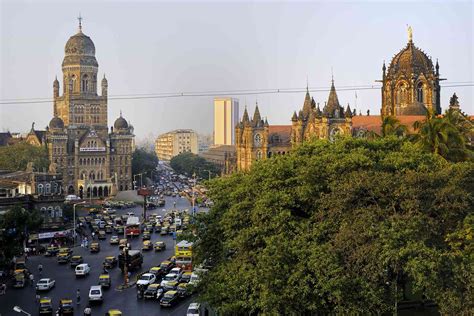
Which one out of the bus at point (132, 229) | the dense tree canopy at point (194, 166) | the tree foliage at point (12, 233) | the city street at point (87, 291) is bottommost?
the city street at point (87, 291)

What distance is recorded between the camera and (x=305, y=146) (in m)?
32.7

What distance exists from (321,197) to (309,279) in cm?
454

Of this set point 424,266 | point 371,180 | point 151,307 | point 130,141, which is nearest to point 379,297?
point 424,266

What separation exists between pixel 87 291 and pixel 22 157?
6906 centimetres

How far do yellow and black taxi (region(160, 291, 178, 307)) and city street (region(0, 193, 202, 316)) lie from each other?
0.27 m

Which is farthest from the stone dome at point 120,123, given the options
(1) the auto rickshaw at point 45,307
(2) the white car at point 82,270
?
(1) the auto rickshaw at point 45,307

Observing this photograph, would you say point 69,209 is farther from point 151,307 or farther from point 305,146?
point 305,146

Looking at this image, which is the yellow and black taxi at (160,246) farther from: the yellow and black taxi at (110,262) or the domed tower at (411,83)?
the domed tower at (411,83)

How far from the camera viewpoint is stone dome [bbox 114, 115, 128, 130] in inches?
4599

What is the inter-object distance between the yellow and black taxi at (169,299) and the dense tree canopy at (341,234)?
523 cm

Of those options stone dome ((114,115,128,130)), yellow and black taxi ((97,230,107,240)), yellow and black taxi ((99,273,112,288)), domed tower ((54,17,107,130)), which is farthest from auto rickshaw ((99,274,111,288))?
domed tower ((54,17,107,130))

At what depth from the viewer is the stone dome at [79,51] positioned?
121 m

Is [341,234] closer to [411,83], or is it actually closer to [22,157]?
[411,83]

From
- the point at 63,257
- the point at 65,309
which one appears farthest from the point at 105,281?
the point at 63,257
